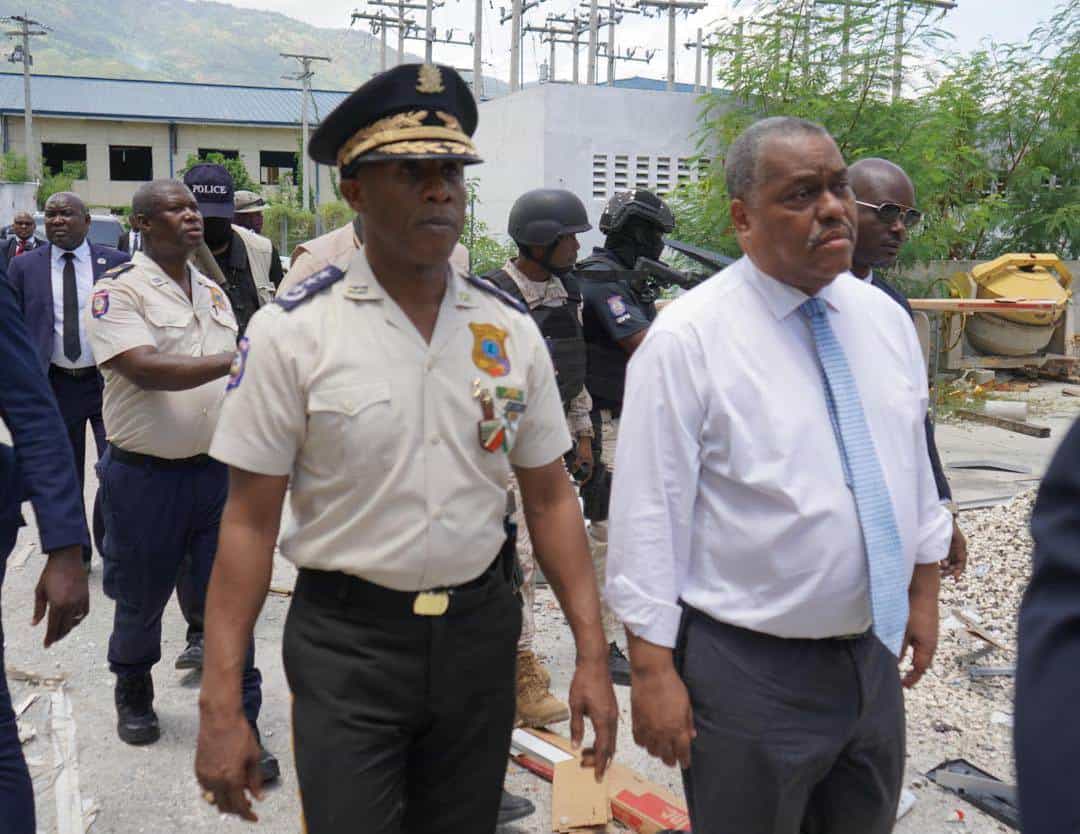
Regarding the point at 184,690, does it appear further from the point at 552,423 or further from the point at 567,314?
the point at 552,423

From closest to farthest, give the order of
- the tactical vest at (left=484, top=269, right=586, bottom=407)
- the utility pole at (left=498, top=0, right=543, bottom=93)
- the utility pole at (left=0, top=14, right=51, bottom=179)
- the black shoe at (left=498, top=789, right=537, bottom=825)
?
1. the black shoe at (left=498, top=789, right=537, bottom=825)
2. the tactical vest at (left=484, top=269, right=586, bottom=407)
3. the utility pole at (left=498, top=0, right=543, bottom=93)
4. the utility pole at (left=0, top=14, right=51, bottom=179)

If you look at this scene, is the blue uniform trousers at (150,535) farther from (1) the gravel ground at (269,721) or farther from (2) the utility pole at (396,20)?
(2) the utility pole at (396,20)

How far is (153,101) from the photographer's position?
53.4 m

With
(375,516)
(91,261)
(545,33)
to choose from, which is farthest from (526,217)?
(545,33)

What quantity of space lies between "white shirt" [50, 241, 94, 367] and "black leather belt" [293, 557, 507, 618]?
4543 millimetres

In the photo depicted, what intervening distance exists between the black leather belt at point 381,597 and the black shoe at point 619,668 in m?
2.78

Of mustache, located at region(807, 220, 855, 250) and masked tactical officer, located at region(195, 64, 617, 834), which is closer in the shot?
masked tactical officer, located at region(195, 64, 617, 834)

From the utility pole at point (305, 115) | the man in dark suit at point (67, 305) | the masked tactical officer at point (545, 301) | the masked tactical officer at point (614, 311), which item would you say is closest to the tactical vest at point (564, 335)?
the masked tactical officer at point (545, 301)

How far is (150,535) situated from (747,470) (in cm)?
268

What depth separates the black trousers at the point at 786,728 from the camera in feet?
7.25

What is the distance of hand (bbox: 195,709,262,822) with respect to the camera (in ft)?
7.03

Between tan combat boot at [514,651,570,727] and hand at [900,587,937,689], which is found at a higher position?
hand at [900,587,937,689]

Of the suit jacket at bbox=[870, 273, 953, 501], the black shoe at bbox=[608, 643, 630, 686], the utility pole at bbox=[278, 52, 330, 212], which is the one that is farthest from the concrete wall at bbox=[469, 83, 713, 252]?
the utility pole at bbox=[278, 52, 330, 212]

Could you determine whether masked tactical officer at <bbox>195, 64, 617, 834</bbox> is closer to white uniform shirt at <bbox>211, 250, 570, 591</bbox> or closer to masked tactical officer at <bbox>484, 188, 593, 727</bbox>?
white uniform shirt at <bbox>211, 250, 570, 591</bbox>
